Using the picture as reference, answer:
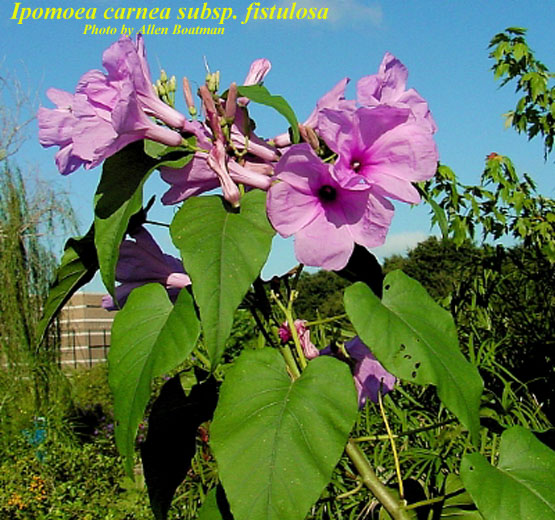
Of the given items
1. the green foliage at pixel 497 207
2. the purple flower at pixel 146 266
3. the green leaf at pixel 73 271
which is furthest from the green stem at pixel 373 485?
the green foliage at pixel 497 207

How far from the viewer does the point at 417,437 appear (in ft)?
8.52

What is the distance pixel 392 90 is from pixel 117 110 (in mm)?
333

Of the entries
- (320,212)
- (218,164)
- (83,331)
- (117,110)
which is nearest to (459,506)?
(320,212)

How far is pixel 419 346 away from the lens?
2.56 ft

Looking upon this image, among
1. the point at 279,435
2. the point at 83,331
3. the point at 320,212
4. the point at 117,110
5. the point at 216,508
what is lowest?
the point at 83,331

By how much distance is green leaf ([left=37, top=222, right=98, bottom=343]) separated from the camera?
96 cm

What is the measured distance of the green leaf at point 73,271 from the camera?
957mm

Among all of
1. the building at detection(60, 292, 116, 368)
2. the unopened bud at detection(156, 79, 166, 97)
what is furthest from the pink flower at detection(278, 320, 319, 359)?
the building at detection(60, 292, 116, 368)

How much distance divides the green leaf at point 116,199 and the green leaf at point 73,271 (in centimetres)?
13

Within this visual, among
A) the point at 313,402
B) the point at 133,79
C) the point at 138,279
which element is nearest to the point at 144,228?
the point at 138,279

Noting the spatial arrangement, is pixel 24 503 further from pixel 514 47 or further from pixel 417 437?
pixel 514 47

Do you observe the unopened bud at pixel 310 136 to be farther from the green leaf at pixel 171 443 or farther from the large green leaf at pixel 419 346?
the green leaf at pixel 171 443

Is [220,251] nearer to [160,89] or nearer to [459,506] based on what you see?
[160,89]

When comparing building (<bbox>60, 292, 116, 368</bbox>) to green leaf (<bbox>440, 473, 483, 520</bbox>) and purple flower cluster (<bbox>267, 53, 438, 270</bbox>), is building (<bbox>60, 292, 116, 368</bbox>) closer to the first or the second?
green leaf (<bbox>440, 473, 483, 520</bbox>)
